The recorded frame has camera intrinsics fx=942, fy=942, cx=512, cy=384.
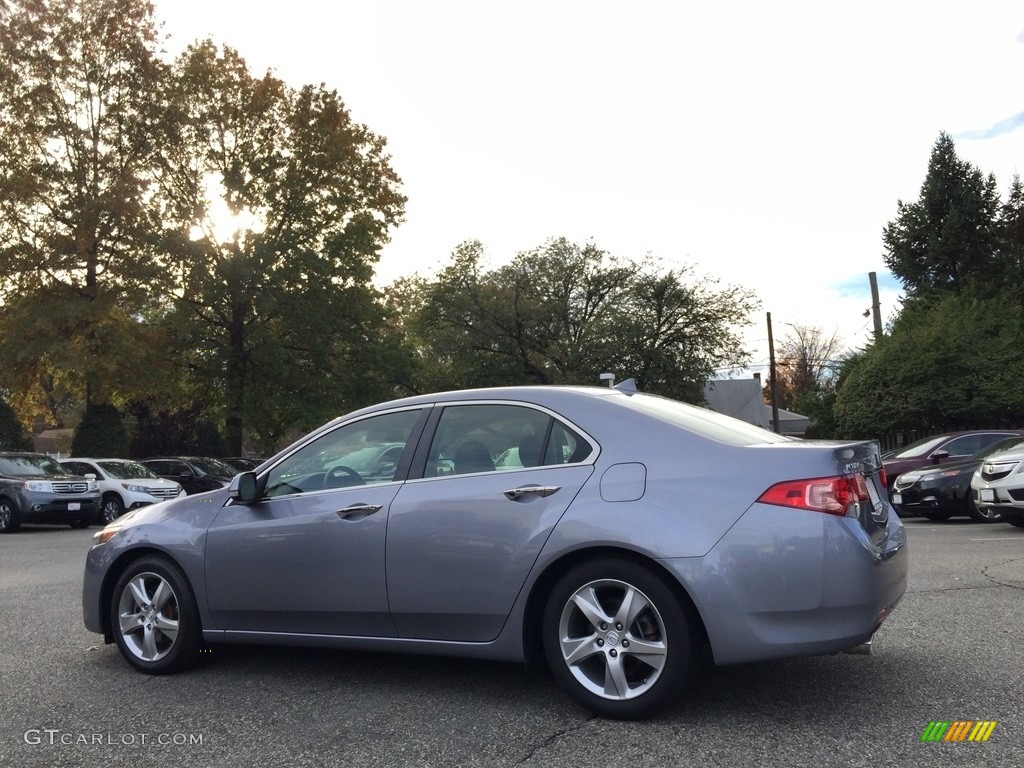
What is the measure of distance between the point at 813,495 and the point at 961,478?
12.2 metres

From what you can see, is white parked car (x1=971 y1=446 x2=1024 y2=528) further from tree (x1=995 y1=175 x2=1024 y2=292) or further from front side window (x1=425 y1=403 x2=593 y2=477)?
tree (x1=995 y1=175 x2=1024 y2=292)

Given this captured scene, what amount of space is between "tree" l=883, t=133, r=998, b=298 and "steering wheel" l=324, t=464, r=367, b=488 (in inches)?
1789

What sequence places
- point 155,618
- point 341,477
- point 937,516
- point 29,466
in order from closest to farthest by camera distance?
point 341,477 → point 155,618 → point 937,516 → point 29,466

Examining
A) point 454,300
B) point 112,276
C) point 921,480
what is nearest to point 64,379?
point 112,276

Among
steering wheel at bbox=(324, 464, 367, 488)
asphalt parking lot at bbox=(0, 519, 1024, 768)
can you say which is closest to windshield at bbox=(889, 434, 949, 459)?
asphalt parking lot at bbox=(0, 519, 1024, 768)

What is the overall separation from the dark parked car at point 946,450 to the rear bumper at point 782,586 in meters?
13.8

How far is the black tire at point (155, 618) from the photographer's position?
5215 millimetres

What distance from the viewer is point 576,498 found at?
4250 mm

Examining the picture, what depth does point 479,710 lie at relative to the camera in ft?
14.4

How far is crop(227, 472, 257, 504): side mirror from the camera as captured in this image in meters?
5.11

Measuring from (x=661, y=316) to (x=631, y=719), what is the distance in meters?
43.0

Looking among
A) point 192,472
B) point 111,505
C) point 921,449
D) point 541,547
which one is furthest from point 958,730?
point 192,472

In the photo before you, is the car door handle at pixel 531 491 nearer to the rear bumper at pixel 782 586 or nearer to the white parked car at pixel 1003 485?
the rear bumper at pixel 782 586

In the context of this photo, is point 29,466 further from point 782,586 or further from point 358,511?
point 782,586
